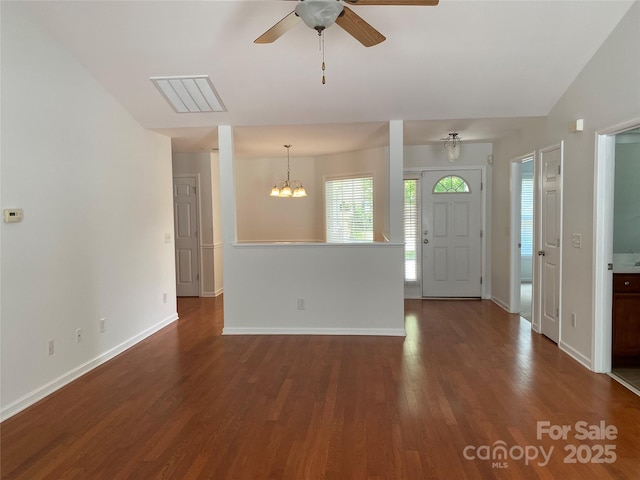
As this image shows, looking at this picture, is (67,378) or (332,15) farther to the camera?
(67,378)

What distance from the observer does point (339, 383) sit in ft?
10.7

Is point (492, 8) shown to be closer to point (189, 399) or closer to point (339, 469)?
point (339, 469)

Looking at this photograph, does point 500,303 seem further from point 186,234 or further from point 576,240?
point 186,234

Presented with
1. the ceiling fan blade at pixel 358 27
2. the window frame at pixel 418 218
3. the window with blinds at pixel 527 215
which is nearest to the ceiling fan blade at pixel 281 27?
the ceiling fan blade at pixel 358 27

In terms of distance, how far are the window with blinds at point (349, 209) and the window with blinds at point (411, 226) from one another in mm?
589

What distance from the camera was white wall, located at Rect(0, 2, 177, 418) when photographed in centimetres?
286

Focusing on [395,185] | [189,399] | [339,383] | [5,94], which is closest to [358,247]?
[395,185]

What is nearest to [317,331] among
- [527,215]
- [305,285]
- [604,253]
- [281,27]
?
[305,285]

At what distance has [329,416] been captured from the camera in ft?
8.88

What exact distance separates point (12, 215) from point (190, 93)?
2.00m

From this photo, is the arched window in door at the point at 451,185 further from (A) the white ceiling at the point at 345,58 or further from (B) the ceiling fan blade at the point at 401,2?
(B) the ceiling fan blade at the point at 401,2

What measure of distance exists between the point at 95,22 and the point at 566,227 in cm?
457

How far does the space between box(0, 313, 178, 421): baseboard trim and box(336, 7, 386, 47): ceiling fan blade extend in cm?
341

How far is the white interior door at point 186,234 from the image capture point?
6.74 m
